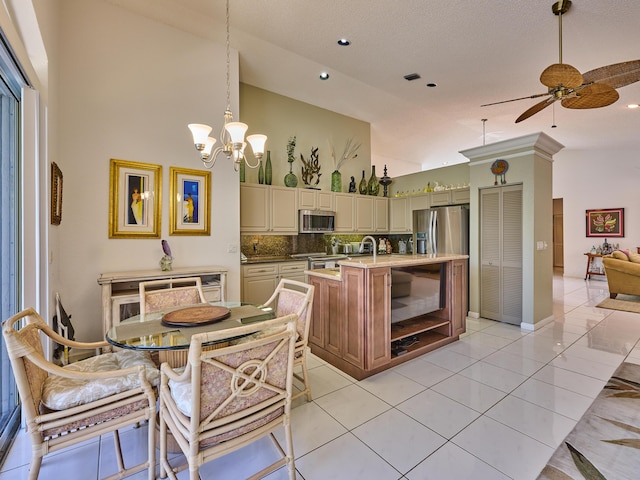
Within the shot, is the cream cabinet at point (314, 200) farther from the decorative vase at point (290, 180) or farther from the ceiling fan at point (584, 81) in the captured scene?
the ceiling fan at point (584, 81)

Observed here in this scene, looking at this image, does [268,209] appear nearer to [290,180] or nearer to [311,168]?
[290,180]

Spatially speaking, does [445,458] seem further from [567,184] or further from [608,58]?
[567,184]

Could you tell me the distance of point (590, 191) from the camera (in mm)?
8305

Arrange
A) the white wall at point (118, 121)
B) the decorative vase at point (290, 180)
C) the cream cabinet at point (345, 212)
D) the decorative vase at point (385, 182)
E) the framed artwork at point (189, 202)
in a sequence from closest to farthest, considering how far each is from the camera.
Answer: the white wall at point (118, 121), the framed artwork at point (189, 202), the decorative vase at point (290, 180), the cream cabinet at point (345, 212), the decorative vase at point (385, 182)

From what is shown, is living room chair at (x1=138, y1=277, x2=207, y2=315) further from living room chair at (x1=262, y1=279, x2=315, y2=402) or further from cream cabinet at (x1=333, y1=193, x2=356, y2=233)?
cream cabinet at (x1=333, y1=193, x2=356, y2=233)

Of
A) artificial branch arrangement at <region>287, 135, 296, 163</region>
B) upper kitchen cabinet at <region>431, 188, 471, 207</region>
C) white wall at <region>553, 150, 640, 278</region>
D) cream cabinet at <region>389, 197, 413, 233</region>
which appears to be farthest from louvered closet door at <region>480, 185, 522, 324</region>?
white wall at <region>553, 150, 640, 278</region>

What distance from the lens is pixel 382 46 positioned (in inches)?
142

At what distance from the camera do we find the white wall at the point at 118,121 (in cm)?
297

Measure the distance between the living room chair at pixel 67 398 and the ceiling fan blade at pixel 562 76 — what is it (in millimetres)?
3708

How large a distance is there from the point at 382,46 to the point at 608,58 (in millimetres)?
2807

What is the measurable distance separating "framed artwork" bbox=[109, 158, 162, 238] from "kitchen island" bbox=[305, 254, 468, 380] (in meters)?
1.90

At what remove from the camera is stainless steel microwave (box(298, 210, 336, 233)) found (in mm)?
4977

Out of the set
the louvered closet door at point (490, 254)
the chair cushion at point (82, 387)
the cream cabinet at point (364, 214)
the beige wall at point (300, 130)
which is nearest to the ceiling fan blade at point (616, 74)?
the louvered closet door at point (490, 254)

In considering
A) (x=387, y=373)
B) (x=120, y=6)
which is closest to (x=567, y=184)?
(x=387, y=373)
